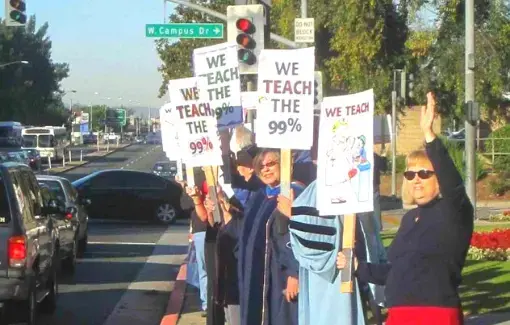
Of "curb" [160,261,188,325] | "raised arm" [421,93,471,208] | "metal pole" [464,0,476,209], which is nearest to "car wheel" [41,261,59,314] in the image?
"curb" [160,261,188,325]

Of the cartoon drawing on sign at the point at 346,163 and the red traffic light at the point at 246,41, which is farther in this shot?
the red traffic light at the point at 246,41

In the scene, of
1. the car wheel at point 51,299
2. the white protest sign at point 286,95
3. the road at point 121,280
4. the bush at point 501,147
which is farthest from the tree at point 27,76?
the white protest sign at point 286,95

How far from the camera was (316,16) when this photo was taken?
38000mm

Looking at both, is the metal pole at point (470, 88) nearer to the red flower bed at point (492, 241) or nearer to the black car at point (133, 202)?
the black car at point (133, 202)

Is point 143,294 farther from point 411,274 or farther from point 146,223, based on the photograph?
point 146,223

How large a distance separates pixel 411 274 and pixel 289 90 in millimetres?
2304

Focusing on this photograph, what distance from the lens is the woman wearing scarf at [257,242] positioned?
736 cm

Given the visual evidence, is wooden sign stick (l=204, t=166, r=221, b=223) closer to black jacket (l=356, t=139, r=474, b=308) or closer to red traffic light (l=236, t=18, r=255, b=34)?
black jacket (l=356, t=139, r=474, b=308)

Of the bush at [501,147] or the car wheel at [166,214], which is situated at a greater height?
the bush at [501,147]

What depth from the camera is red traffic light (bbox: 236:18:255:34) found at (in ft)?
49.3

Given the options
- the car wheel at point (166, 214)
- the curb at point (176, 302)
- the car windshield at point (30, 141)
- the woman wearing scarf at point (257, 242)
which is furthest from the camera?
the car windshield at point (30, 141)

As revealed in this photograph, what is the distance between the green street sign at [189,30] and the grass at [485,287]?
288 inches

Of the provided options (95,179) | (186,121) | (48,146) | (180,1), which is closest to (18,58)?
(48,146)

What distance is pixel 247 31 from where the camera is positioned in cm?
1512
